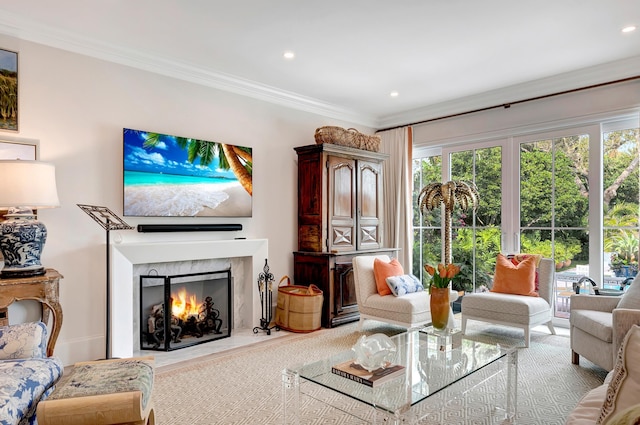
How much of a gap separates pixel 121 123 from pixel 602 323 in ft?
13.7

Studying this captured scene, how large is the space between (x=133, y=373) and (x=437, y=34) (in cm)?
323

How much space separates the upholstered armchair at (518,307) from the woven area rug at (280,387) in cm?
22

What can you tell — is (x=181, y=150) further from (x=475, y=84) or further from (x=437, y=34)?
(x=475, y=84)

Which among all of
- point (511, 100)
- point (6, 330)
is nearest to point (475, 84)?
point (511, 100)

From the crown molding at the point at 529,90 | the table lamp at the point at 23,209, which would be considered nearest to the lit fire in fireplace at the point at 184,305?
the table lamp at the point at 23,209

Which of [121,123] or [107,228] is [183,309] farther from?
[121,123]

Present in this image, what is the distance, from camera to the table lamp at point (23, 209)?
2.69m

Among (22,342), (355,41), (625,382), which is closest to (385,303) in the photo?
(355,41)

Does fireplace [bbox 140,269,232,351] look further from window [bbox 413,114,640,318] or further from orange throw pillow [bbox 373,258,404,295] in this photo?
window [bbox 413,114,640,318]

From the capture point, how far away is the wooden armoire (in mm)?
4641

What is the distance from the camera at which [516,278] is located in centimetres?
417

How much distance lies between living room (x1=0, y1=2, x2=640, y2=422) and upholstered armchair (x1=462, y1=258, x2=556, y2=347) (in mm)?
1760

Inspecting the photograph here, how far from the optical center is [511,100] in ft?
15.7

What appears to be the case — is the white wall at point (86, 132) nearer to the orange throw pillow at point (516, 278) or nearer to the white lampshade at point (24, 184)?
the white lampshade at point (24, 184)
